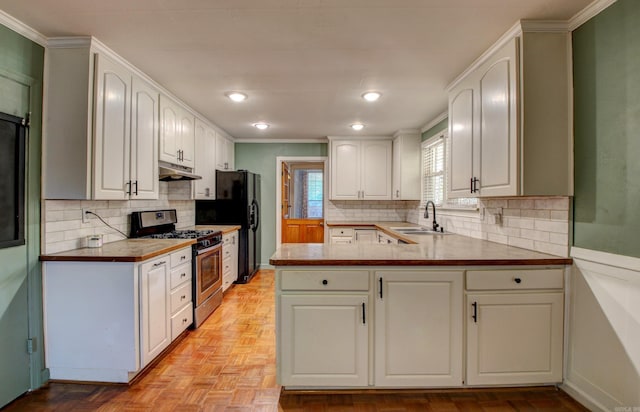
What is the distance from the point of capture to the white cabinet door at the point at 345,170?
497 centimetres

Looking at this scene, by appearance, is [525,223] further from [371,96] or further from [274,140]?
[274,140]

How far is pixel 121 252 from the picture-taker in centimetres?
218

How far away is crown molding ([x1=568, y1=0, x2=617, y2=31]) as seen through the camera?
65.5 inches

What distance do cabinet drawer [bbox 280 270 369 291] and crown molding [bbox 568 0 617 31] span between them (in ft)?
6.35

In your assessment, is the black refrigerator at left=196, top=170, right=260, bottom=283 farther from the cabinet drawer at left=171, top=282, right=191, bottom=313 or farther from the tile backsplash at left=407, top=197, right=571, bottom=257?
the tile backsplash at left=407, top=197, right=571, bottom=257

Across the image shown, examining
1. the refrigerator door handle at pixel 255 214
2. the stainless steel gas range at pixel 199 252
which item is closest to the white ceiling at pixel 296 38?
the stainless steel gas range at pixel 199 252

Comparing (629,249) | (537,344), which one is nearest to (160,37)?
(629,249)

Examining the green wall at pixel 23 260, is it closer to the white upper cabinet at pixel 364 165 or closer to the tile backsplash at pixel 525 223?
the tile backsplash at pixel 525 223

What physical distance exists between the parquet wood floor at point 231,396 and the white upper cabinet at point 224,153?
2.84 metres

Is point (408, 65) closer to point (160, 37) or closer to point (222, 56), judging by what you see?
point (222, 56)

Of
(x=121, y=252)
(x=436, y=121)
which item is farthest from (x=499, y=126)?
(x=121, y=252)

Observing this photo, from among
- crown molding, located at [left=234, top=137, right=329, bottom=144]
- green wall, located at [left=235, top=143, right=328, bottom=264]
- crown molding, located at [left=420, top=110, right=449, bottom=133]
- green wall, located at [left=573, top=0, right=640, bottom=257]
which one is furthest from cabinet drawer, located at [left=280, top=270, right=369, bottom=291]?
crown molding, located at [left=234, top=137, right=329, bottom=144]

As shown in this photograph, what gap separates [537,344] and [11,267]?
10.5 ft

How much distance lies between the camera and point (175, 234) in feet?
10.8
